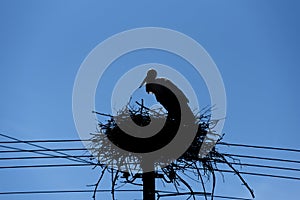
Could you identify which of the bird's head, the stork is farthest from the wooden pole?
the bird's head

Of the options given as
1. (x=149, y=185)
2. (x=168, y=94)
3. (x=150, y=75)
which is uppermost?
(x=150, y=75)

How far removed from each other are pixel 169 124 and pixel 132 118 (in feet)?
1.09

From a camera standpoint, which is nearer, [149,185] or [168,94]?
[149,185]

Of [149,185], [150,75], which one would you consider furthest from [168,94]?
[149,185]

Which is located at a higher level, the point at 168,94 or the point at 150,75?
the point at 150,75

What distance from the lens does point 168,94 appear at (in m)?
5.26

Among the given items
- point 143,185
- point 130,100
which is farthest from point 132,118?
point 143,185

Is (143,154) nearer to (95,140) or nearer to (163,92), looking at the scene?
(95,140)

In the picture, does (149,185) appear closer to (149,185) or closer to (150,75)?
(149,185)

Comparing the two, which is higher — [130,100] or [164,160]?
[130,100]

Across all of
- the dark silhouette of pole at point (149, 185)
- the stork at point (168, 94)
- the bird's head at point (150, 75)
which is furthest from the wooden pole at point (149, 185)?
the bird's head at point (150, 75)

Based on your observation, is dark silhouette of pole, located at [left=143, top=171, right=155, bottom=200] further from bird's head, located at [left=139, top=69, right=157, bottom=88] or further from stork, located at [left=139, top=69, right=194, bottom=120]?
bird's head, located at [left=139, top=69, right=157, bottom=88]

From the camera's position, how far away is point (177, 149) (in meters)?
4.30

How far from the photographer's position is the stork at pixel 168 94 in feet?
15.4
